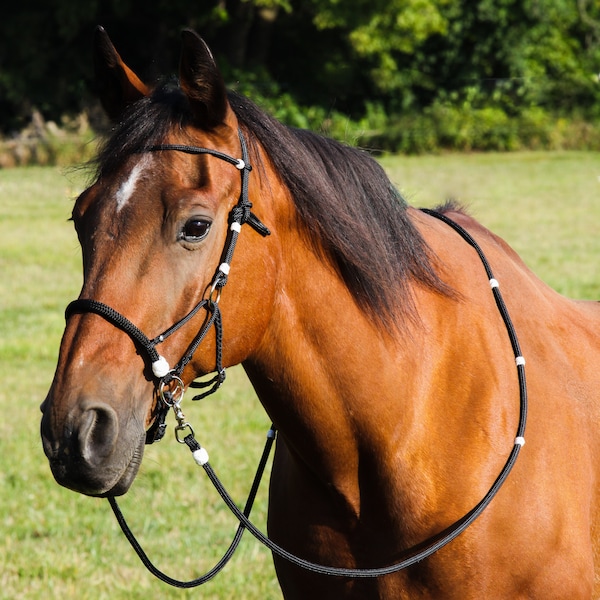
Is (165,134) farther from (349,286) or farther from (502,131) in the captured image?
(502,131)

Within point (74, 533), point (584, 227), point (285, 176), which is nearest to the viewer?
point (285, 176)

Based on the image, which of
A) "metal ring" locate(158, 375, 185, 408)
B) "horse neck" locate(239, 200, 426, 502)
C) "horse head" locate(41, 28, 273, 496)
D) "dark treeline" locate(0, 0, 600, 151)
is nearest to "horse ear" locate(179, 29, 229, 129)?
"horse head" locate(41, 28, 273, 496)

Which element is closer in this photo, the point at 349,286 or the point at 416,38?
the point at 349,286

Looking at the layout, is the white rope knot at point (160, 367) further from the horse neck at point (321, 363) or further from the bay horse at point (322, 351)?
the horse neck at point (321, 363)

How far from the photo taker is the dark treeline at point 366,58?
2309cm

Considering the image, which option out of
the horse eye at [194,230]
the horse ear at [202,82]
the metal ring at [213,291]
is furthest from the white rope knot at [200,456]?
the horse ear at [202,82]

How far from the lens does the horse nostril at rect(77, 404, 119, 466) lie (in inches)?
68.7

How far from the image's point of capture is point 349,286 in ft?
7.11

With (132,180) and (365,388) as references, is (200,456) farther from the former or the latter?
(132,180)

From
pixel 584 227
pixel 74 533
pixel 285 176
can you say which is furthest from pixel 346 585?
pixel 584 227

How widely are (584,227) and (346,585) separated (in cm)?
1275

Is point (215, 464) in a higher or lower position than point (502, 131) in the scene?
higher

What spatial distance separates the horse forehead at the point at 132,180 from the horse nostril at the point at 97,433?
417 mm

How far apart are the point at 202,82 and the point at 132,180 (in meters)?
0.26
